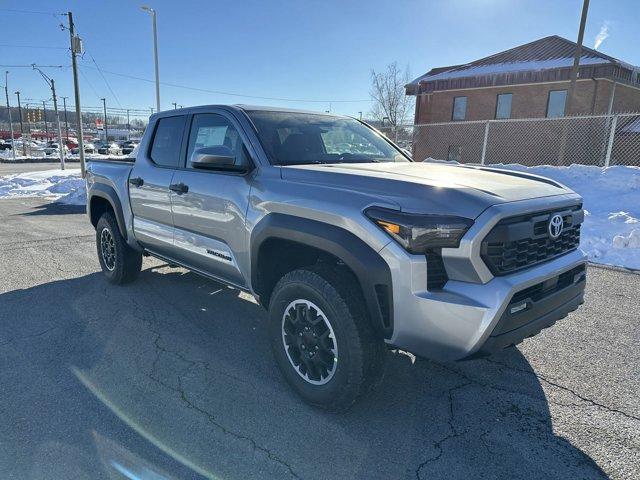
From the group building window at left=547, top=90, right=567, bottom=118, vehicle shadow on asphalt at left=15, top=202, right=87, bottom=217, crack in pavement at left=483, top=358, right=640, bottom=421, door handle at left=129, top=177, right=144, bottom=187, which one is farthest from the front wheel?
building window at left=547, top=90, right=567, bottom=118

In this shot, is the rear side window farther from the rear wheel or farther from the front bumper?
the front bumper

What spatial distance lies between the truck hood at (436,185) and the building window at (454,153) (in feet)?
69.6

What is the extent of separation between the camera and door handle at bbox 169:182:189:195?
150 inches

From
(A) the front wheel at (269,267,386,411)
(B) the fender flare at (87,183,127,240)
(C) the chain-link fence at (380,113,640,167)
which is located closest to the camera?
(A) the front wheel at (269,267,386,411)

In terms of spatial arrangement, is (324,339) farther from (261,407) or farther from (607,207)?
(607,207)

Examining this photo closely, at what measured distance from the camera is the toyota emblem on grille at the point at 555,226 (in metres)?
2.67

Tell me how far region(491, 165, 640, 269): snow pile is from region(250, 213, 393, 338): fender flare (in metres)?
5.45

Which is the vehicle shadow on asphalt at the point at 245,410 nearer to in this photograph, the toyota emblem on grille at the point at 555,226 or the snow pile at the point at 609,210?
the toyota emblem on grille at the point at 555,226

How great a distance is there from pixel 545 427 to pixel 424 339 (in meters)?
1.05

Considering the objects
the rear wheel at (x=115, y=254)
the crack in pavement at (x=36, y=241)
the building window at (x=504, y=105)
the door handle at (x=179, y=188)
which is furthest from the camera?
the building window at (x=504, y=105)

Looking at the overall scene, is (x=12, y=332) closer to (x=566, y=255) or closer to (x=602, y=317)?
(x=566, y=255)

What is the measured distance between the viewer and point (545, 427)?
269 centimetres

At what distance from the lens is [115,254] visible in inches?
203

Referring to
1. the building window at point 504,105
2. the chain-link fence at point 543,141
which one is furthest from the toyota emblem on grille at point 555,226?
the building window at point 504,105
